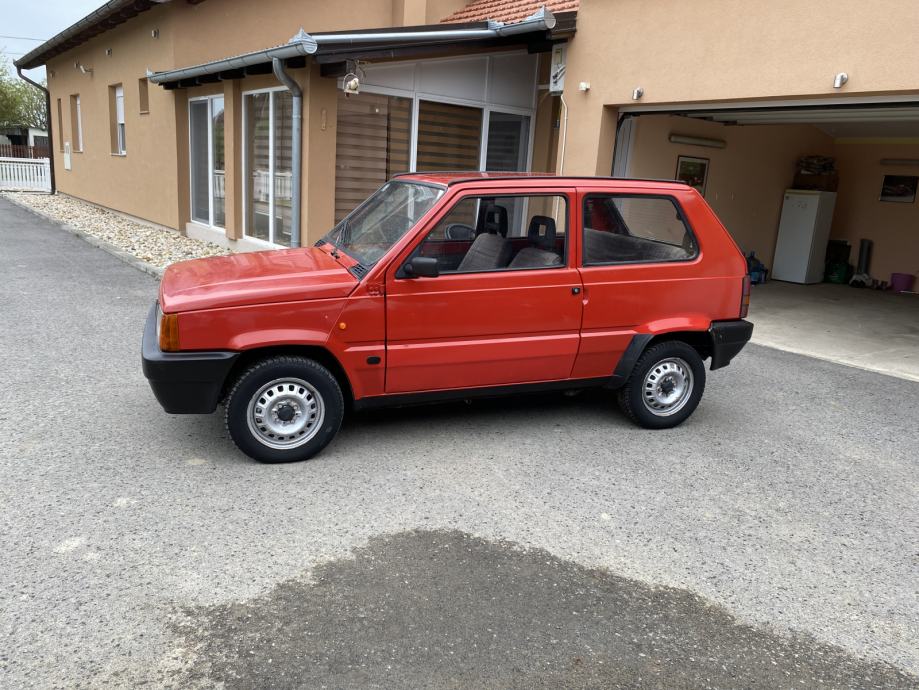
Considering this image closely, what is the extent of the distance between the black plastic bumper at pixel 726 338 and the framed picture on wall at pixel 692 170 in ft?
22.8

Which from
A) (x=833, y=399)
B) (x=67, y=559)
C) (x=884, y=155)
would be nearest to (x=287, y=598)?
(x=67, y=559)

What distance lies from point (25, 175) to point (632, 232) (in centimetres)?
2725

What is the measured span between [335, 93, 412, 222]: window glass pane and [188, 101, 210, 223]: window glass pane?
4.23 meters

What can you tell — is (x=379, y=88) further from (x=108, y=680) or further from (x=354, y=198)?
(x=108, y=680)

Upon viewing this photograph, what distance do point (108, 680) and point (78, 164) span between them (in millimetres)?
22077

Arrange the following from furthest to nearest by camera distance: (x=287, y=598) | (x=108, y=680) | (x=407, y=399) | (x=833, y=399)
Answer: (x=833, y=399)
(x=407, y=399)
(x=287, y=598)
(x=108, y=680)

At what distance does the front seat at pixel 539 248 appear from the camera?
498 cm

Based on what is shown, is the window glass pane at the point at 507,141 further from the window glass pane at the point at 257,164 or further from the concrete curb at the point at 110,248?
the concrete curb at the point at 110,248

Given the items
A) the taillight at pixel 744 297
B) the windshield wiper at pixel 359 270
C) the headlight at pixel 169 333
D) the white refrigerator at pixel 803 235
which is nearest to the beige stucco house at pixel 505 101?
the white refrigerator at pixel 803 235

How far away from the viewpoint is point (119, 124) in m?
17.7

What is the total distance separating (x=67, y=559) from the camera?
10.9 ft

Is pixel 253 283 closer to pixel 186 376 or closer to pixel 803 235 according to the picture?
pixel 186 376

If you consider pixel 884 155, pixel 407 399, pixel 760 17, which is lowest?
pixel 407 399

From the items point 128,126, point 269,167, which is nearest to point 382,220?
point 269,167
